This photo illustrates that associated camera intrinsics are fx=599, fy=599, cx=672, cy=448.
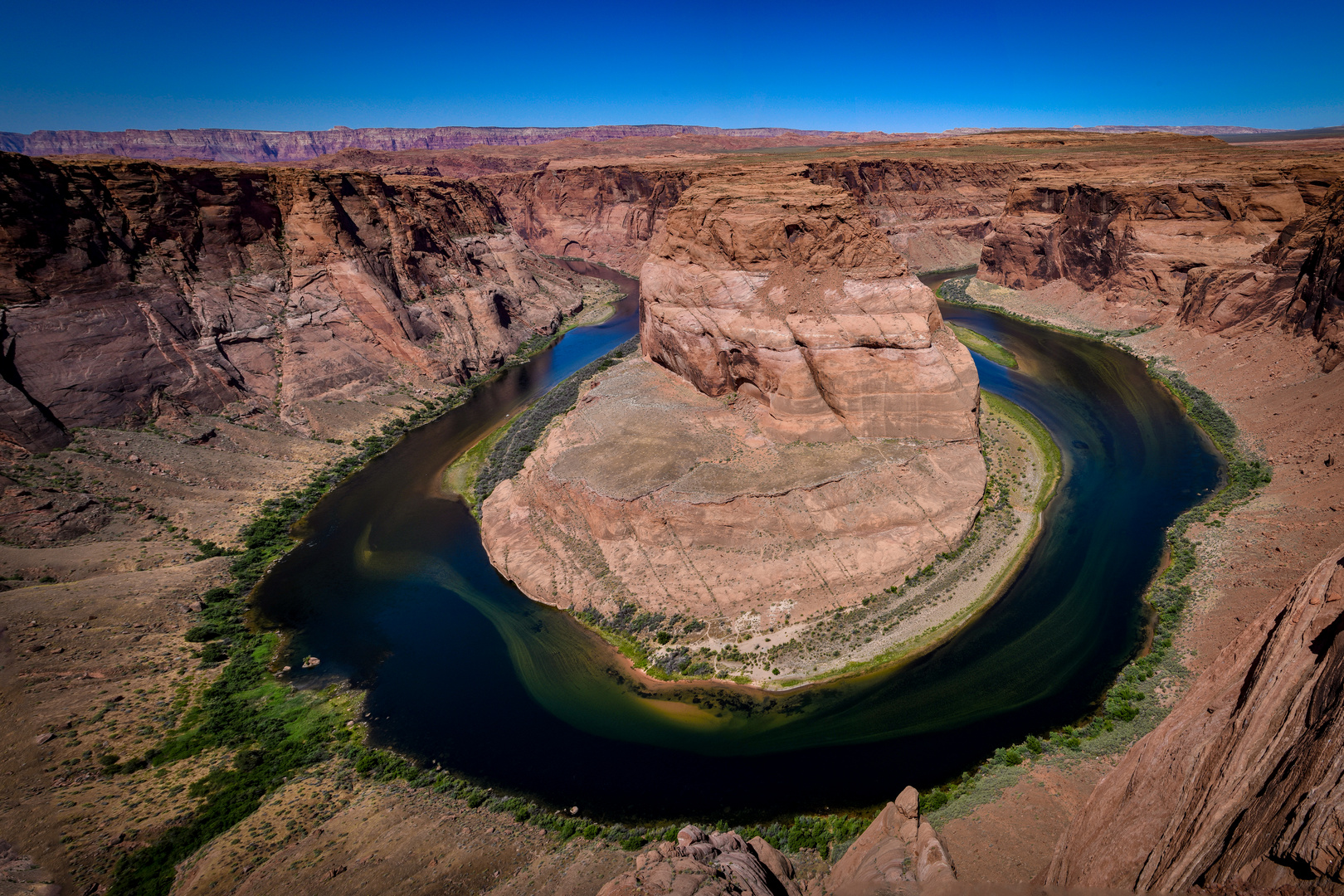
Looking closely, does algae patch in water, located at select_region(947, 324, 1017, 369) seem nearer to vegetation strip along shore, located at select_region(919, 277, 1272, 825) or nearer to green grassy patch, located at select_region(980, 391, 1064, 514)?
green grassy patch, located at select_region(980, 391, 1064, 514)

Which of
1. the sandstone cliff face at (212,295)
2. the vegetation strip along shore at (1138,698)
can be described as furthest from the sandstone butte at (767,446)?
the sandstone cliff face at (212,295)

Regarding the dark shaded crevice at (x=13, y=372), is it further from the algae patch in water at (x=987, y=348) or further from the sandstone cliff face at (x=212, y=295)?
the algae patch in water at (x=987, y=348)

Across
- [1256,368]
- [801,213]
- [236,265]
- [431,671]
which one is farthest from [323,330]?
[1256,368]

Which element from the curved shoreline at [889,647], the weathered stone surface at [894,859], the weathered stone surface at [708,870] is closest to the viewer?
the weathered stone surface at [708,870]

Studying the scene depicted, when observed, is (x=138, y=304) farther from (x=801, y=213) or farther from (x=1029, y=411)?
(x=1029, y=411)

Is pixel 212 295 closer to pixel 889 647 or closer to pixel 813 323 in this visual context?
pixel 813 323

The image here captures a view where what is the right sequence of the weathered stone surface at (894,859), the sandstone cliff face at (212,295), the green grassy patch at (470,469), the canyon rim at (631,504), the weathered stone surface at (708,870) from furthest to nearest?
the green grassy patch at (470,469) → the sandstone cliff face at (212,295) → the canyon rim at (631,504) → the weathered stone surface at (894,859) → the weathered stone surface at (708,870)

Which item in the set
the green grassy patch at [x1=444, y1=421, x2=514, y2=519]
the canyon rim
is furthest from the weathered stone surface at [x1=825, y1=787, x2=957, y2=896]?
the green grassy patch at [x1=444, y1=421, x2=514, y2=519]
